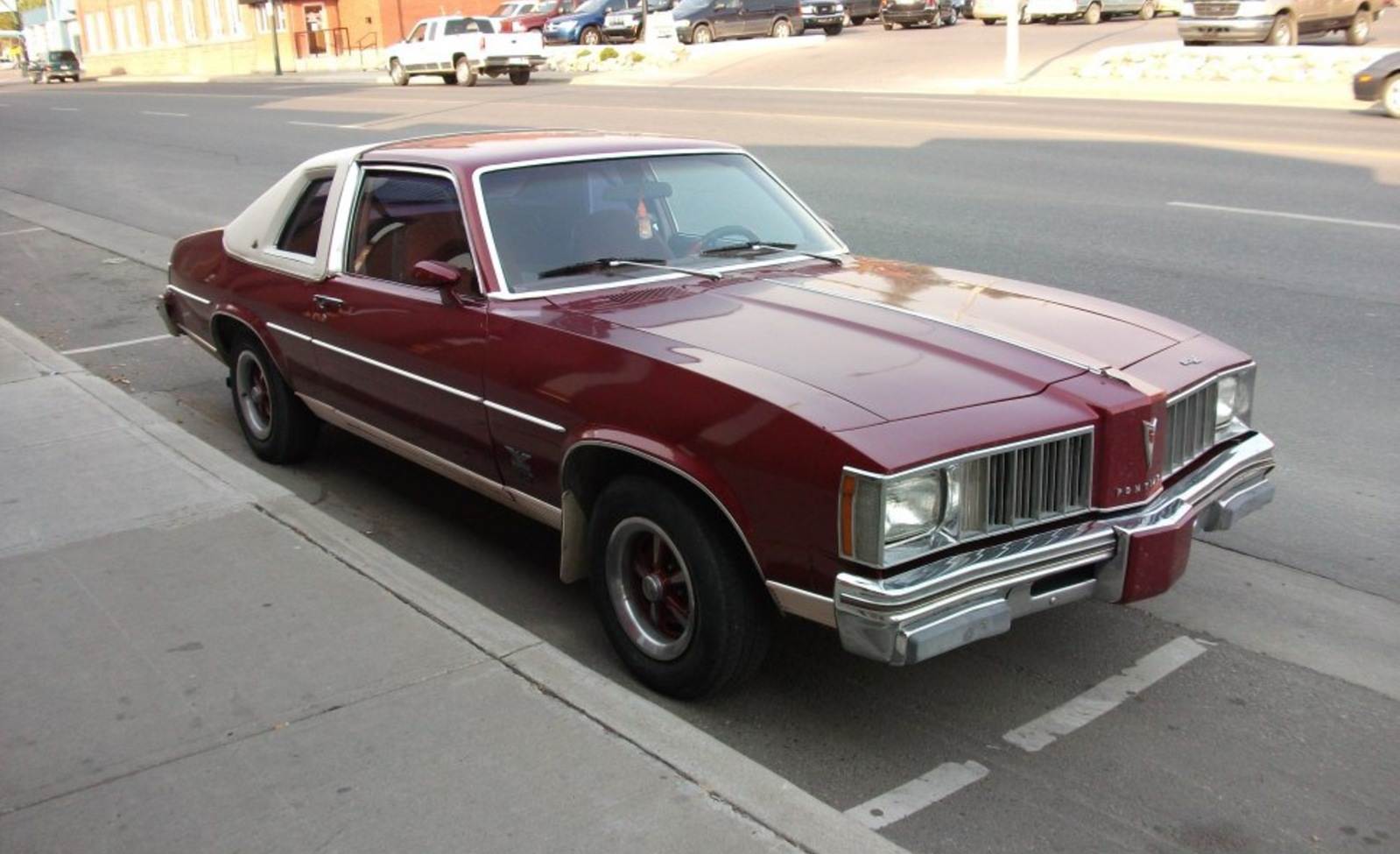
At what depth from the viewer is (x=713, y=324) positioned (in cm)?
426

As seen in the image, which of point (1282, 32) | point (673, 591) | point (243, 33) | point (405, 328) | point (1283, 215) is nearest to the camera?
point (673, 591)

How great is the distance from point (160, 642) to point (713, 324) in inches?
81.5

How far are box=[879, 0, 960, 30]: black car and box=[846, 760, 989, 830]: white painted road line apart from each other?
139 feet

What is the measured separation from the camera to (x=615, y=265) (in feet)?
16.0

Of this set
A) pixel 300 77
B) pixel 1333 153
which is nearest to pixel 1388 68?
pixel 1333 153

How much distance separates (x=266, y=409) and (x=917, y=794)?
4.17m

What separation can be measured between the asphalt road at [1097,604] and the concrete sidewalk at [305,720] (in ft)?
1.22

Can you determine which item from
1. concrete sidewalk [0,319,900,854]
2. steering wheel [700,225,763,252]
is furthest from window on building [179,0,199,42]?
steering wheel [700,225,763,252]

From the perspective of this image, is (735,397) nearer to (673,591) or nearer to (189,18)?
(673,591)

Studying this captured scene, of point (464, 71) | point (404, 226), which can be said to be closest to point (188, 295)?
point (404, 226)

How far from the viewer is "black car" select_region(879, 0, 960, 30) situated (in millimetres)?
43312

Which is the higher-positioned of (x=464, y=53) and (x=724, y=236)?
(x=464, y=53)

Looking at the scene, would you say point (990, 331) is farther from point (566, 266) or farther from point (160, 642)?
point (160, 642)

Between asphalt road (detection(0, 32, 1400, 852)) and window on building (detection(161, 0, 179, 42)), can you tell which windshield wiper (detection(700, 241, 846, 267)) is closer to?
asphalt road (detection(0, 32, 1400, 852))
